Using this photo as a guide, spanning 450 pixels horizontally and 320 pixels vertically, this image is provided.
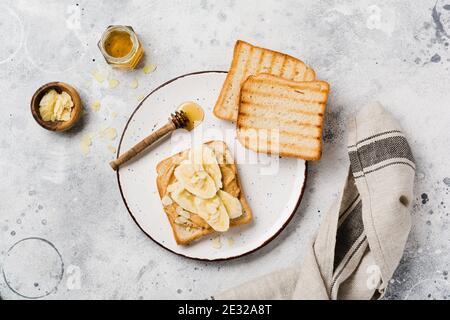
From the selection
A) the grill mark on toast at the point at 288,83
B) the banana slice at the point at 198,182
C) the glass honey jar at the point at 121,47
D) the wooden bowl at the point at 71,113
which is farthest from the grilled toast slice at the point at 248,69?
the wooden bowl at the point at 71,113

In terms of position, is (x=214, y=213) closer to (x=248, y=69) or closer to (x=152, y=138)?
(x=152, y=138)

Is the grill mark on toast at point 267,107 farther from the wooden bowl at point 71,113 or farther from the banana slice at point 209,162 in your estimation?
the wooden bowl at point 71,113

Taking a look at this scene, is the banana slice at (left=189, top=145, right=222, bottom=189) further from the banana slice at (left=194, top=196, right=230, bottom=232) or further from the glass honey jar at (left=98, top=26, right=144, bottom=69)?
the glass honey jar at (left=98, top=26, right=144, bottom=69)

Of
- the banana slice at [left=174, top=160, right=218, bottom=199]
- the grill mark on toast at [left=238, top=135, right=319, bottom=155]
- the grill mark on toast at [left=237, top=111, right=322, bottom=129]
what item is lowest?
the banana slice at [left=174, top=160, right=218, bottom=199]

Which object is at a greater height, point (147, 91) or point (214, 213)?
point (147, 91)

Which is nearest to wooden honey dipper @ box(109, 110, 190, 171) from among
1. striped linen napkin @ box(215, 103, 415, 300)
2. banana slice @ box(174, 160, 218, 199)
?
banana slice @ box(174, 160, 218, 199)

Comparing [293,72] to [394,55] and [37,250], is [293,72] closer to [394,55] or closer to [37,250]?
[394,55]

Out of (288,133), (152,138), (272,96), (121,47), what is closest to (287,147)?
(288,133)
